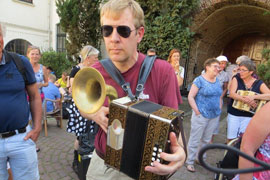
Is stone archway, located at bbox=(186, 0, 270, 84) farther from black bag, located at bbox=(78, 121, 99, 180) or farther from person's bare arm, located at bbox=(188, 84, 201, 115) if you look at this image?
black bag, located at bbox=(78, 121, 99, 180)

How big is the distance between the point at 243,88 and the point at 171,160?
3.06 m

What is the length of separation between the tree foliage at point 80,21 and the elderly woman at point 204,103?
7.77 meters

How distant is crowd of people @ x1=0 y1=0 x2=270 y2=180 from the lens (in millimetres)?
1290

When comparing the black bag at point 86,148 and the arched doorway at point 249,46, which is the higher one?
the arched doorway at point 249,46

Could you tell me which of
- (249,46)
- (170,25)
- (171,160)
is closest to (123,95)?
(171,160)

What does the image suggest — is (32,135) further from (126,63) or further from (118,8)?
(118,8)

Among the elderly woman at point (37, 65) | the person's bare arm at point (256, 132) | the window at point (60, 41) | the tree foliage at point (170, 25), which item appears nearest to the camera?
the person's bare arm at point (256, 132)

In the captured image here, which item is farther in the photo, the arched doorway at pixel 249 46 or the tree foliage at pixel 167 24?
the arched doorway at pixel 249 46

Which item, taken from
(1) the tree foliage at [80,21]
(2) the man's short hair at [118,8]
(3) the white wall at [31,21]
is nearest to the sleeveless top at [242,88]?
(2) the man's short hair at [118,8]

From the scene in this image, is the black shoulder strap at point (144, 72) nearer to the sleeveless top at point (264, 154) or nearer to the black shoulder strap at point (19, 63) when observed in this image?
the sleeveless top at point (264, 154)

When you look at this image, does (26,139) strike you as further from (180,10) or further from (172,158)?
(180,10)

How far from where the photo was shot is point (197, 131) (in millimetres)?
3352

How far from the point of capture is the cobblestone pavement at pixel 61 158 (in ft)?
10.3

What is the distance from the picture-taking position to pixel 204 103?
3.31 metres
